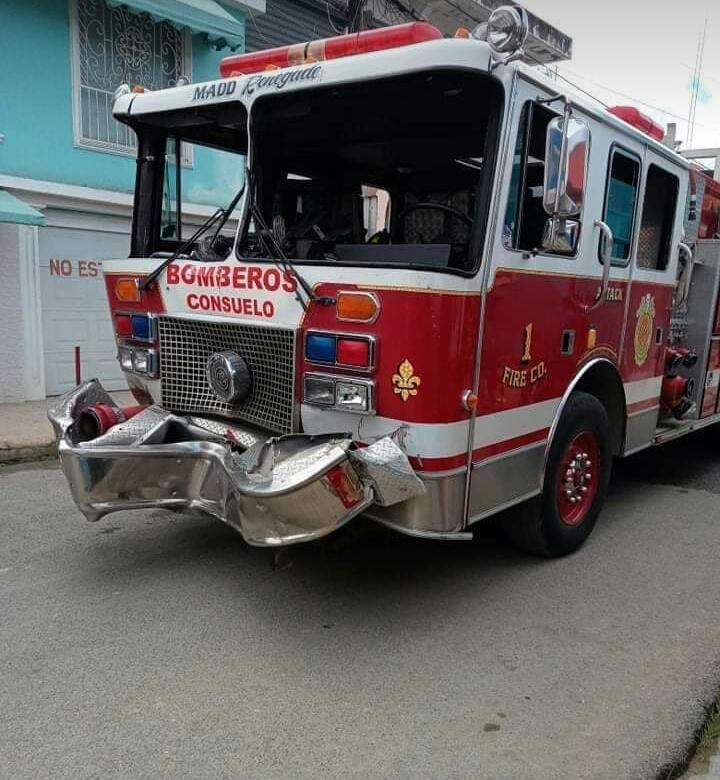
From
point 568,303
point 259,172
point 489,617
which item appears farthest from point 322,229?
point 489,617

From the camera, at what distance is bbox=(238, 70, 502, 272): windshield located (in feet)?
10.7

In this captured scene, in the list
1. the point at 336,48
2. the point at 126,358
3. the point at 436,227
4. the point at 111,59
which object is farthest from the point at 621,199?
the point at 111,59

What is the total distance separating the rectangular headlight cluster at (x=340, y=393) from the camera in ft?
10.4

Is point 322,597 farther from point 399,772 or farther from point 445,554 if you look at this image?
point 399,772

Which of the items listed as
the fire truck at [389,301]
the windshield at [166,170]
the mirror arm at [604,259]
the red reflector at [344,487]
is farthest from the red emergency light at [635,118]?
the red reflector at [344,487]

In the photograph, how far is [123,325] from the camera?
4.22 m

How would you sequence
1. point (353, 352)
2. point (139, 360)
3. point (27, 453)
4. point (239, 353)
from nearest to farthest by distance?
point (353, 352) < point (239, 353) < point (139, 360) < point (27, 453)

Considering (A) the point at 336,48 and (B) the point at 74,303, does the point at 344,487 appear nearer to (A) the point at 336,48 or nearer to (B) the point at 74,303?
(A) the point at 336,48

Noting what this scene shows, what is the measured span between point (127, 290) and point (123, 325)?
0.22m

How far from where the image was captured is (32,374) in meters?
8.34

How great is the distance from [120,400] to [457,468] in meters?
6.33

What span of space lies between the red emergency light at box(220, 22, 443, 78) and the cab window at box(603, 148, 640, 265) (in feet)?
4.82

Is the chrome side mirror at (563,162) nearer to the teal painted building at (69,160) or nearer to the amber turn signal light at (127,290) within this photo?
the amber turn signal light at (127,290)

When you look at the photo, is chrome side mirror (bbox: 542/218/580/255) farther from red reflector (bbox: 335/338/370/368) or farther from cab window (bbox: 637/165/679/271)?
cab window (bbox: 637/165/679/271)
